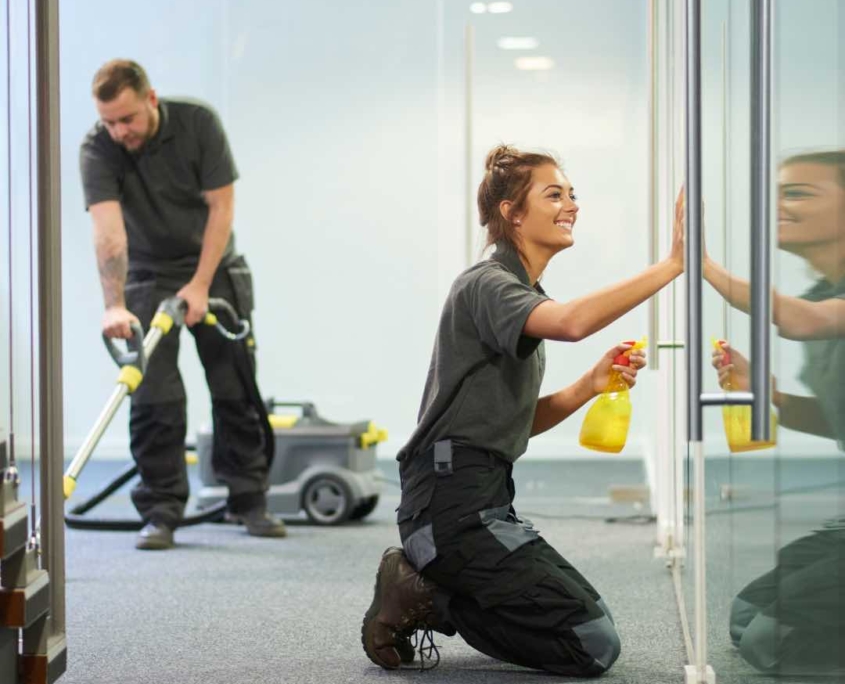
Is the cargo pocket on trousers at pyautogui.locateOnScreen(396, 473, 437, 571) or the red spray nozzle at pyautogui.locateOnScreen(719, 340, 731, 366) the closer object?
the red spray nozzle at pyautogui.locateOnScreen(719, 340, 731, 366)

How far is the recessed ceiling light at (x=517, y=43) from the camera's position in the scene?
15.3 feet

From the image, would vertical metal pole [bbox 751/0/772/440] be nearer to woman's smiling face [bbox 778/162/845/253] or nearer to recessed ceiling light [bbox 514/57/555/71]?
woman's smiling face [bbox 778/162/845/253]

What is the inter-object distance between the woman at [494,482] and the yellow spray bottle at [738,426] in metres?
0.41

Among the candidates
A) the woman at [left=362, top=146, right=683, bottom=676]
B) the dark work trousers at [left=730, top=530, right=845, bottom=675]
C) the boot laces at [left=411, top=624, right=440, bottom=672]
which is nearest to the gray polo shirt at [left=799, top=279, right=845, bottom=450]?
the dark work trousers at [left=730, top=530, right=845, bottom=675]

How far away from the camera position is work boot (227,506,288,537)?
394 centimetres

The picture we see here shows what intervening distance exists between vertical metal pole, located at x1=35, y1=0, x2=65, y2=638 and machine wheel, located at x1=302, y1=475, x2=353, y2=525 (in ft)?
6.76

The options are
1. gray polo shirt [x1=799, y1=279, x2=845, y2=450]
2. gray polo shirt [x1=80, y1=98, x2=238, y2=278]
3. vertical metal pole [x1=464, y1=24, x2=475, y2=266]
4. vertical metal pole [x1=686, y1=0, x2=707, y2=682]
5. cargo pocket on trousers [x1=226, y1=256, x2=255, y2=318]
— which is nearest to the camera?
gray polo shirt [x1=799, y1=279, x2=845, y2=450]

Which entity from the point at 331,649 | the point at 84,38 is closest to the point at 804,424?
the point at 331,649

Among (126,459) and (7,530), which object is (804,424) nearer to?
(7,530)

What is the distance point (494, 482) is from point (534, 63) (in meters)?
2.62

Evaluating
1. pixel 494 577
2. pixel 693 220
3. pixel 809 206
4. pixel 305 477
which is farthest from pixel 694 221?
pixel 305 477

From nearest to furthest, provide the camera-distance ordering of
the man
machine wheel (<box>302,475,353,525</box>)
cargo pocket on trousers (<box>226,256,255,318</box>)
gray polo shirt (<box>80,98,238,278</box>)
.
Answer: the man → gray polo shirt (<box>80,98,238,278</box>) → cargo pocket on trousers (<box>226,256,255,318</box>) → machine wheel (<box>302,475,353,525</box>)

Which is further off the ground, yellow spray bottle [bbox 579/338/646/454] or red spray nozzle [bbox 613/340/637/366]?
red spray nozzle [bbox 613/340/637/366]

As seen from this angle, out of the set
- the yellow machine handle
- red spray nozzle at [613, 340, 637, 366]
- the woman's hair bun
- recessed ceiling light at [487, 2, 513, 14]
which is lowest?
the yellow machine handle
